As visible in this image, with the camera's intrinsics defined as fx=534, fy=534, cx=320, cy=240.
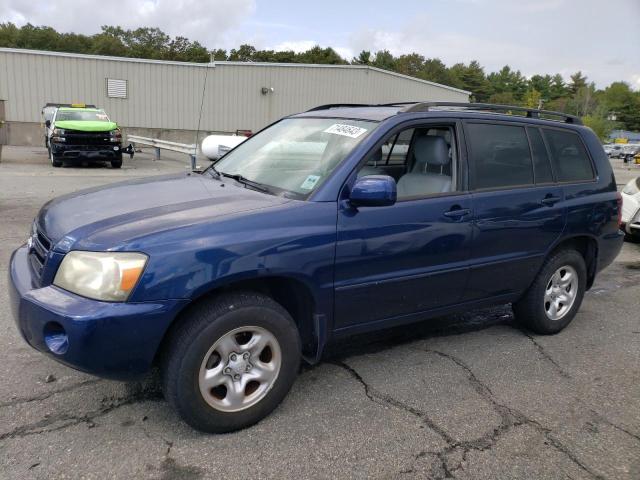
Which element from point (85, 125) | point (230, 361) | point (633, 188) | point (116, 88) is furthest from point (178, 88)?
point (230, 361)

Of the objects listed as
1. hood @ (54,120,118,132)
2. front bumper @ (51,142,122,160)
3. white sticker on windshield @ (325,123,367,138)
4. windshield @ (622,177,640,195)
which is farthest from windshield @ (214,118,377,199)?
hood @ (54,120,118,132)

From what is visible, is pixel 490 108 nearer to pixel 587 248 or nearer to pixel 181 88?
pixel 587 248

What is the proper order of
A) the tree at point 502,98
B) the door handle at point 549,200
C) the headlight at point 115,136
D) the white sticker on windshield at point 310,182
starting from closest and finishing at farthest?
the white sticker on windshield at point 310,182 < the door handle at point 549,200 < the headlight at point 115,136 < the tree at point 502,98

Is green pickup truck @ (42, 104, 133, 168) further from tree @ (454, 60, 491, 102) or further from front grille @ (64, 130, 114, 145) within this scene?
tree @ (454, 60, 491, 102)

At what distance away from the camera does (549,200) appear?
4066 millimetres

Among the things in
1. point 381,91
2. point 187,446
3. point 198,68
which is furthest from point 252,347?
point 381,91

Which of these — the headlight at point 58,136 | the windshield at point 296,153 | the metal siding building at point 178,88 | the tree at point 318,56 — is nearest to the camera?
the windshield at point 296,153

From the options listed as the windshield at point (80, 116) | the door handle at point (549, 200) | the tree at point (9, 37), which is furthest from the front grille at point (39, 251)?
the tree at point (9, 37)

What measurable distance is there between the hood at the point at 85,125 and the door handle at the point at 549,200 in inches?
566

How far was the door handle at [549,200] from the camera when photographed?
4.03 m

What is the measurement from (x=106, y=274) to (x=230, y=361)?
30.3 inches

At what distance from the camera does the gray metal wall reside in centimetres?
2361

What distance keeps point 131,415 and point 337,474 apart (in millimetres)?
1201

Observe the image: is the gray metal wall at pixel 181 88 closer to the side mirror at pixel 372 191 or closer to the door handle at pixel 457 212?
the door handle at pixel 457 212
